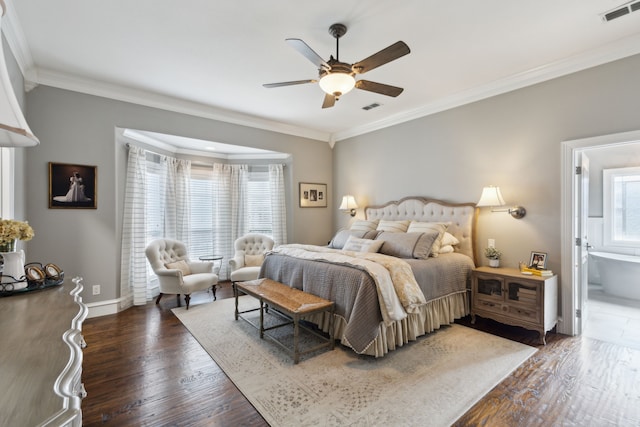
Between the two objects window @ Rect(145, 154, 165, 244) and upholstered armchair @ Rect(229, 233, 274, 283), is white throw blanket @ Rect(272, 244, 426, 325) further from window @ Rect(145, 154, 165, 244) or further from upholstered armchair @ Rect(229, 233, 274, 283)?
window @ Rect(145, 154, 165, 244)

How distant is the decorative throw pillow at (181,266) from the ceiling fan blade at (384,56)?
3.78 meters

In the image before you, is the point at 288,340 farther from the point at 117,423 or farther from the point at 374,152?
the point at 374,152

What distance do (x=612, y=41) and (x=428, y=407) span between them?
382 centimetres

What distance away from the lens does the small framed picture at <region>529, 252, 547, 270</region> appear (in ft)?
11.3

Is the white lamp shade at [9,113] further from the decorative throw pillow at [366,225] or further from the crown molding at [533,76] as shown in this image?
the crown molding at [533,76]

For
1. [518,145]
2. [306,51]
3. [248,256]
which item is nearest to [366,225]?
[248,256]

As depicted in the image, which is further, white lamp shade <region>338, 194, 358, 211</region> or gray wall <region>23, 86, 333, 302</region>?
white lamp shade <region>338, 194, 358, 211</region>

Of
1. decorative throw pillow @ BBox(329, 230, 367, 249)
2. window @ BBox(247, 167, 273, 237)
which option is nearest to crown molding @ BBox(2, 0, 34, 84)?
window @ BBox(247, 167, 273, 237)

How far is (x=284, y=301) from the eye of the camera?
304 centimetres

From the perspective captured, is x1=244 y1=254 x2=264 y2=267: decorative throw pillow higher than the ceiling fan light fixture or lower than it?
lower

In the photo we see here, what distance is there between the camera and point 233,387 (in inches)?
94.7

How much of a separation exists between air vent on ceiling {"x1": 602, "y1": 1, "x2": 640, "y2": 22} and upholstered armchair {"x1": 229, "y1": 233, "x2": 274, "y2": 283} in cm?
492

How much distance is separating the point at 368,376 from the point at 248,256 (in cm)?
334

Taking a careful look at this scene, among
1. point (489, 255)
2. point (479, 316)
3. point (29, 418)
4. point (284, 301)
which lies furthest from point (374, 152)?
point (29, 418)
